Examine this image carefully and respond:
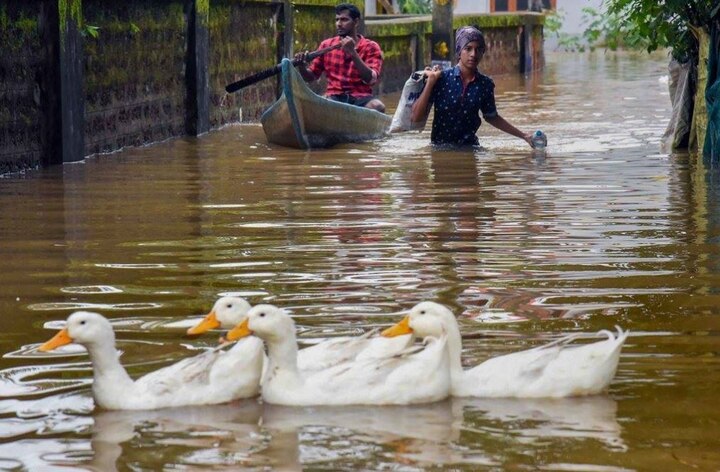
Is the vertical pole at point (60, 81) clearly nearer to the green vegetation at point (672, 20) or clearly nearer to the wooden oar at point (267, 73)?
the wooden oar at point (267, 73)

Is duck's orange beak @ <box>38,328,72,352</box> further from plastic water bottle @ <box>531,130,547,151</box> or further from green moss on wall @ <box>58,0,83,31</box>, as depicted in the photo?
plastic water bottle @ <box>531,130,547,151</box>

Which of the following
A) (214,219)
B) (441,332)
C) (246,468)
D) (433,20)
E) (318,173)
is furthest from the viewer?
(433,20)

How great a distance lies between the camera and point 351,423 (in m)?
5.64

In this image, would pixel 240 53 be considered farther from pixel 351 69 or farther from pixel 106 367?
pixel 106 367

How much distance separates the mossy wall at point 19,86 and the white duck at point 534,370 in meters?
7.95

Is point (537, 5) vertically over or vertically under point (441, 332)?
over

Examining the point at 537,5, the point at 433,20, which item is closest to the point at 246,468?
the point at 433,20

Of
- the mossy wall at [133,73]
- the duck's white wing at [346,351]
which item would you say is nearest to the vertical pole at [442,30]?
the mossy wall at [133,73]

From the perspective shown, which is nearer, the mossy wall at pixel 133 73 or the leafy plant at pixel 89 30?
the leafy plant at pixel 89 30

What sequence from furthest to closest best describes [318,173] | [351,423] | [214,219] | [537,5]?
1. [537,5]
2. [318,173]
3. [214,219]
4. [351,423]

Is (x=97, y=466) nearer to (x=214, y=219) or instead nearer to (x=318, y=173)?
(x=214, y=219)

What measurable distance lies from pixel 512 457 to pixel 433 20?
2375 centimetres

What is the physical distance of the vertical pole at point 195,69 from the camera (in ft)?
59.8

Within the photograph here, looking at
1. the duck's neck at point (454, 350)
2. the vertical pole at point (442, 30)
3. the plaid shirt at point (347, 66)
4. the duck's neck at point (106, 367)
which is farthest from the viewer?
the vertical pole at point (442, 30)
